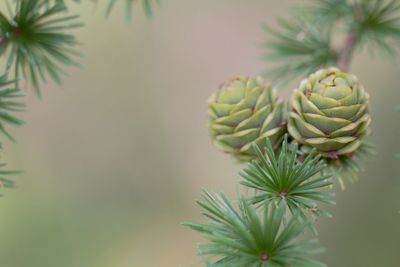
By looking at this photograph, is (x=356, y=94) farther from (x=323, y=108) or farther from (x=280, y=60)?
(x=280, y=60)

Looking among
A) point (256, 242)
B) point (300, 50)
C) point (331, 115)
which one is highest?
point (300, 50)

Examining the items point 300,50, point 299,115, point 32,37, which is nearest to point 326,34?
point 300,50

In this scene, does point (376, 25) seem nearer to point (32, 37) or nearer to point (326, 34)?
point (326, 34)

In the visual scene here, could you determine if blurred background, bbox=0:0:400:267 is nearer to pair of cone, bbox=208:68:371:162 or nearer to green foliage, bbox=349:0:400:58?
green foliage, bbox=349:0:400:58

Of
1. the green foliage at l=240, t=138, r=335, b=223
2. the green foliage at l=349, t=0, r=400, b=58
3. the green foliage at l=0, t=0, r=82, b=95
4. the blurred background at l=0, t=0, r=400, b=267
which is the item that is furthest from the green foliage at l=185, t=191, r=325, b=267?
the blurred background at l=0, t=0, r=400, b=267

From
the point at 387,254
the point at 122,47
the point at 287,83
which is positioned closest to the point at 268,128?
the point at 287,83

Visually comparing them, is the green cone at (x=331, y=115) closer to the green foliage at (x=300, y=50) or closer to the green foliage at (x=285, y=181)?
the green foliage at (x=285, y=181)
